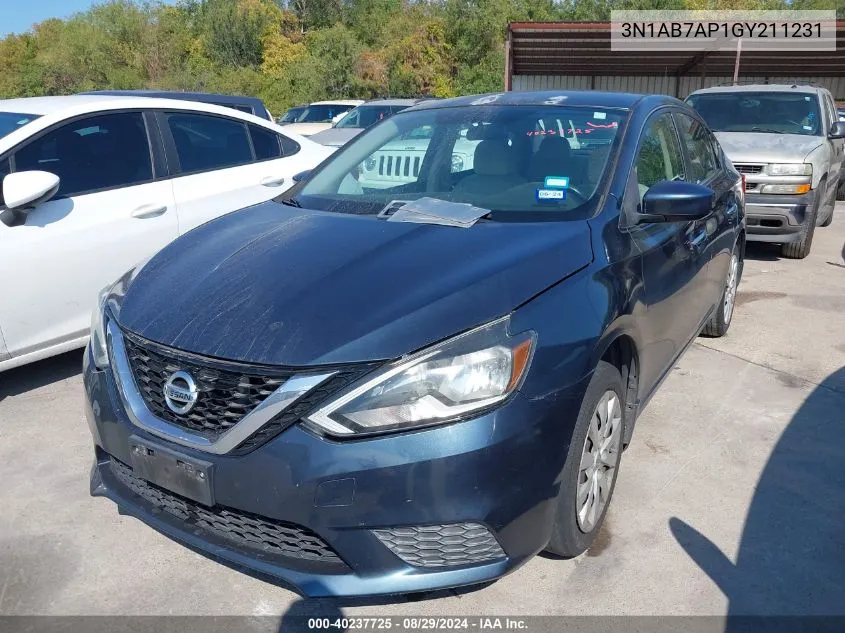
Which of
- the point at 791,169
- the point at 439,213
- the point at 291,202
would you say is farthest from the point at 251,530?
the point at 791,169

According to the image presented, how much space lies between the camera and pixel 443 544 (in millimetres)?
2162

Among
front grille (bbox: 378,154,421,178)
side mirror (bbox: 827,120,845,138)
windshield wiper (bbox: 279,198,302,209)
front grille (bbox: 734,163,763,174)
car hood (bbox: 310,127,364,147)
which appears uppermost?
front grille (bbox: 378,154,421,178)

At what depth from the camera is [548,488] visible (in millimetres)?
2260

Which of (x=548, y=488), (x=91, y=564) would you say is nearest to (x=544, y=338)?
(x=548, y=488)

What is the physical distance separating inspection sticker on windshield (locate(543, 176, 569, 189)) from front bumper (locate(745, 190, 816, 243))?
494 cm

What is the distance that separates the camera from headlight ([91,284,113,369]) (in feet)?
8.54

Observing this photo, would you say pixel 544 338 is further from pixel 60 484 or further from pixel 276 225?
pixel 60 484

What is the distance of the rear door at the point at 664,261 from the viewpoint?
120 inches

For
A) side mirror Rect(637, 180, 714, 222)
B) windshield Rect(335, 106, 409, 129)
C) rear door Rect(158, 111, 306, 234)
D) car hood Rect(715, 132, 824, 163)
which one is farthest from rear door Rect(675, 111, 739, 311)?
windshield Rect(335, 106, 409, 129)

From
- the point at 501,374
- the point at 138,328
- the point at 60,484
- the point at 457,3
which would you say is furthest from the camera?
the point at 457,3

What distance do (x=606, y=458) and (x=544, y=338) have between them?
777 mm

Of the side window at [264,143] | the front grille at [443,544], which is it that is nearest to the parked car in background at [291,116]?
the side window at [264,143]

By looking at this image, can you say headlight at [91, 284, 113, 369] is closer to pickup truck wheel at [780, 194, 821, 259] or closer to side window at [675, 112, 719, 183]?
side window at [675, 112, 719, 183]

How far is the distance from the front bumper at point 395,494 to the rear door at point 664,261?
1.00 metres
